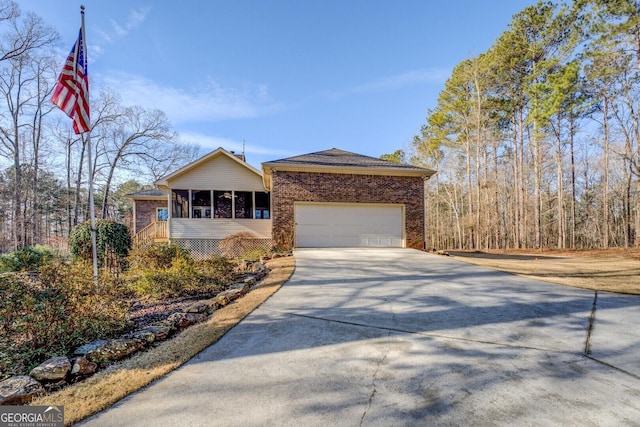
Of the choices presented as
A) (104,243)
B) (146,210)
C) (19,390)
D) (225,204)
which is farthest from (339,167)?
(146,210)

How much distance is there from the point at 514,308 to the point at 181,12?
40.0 feet

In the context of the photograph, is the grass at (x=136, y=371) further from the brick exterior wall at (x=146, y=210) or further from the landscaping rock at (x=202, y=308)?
the brick exterior wall at (x=146, y=210)

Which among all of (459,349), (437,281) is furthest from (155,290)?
(437,281)

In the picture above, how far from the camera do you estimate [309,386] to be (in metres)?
2.43

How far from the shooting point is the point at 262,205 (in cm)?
1513

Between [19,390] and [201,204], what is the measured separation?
1314 cm

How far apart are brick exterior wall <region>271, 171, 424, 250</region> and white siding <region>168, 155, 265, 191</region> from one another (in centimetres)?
287

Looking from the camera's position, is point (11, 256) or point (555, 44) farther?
point (555, 44)

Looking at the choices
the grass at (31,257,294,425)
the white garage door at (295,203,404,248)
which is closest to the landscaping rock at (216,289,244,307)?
the grass at (31,257,294,425)

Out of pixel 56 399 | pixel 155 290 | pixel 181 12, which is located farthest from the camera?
pixel 181 12

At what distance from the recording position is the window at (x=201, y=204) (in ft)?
48.0

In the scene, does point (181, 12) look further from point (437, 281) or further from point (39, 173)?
point (39, 173)

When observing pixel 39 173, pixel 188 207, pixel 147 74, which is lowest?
pixel 188 207

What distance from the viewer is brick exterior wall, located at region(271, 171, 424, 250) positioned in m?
12.2
